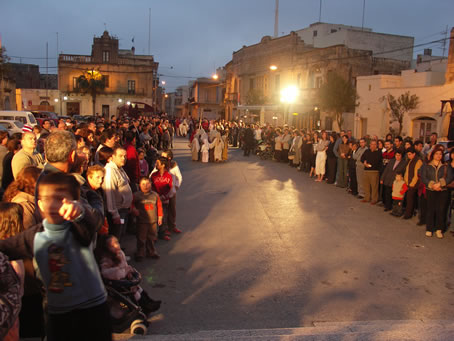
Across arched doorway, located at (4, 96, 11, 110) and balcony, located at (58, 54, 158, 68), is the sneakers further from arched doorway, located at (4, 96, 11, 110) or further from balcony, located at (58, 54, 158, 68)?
balcony, located at (58, 54, 158, 68)

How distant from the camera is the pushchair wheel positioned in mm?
4133

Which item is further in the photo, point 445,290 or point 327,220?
point 327,220

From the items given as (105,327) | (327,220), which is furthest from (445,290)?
(105,327)

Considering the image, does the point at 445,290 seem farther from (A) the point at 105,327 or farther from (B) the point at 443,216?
(A) the point at 105,327

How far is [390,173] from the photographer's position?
10125mm

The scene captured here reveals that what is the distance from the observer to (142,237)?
253 inches

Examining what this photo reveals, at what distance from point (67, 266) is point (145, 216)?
155 inches

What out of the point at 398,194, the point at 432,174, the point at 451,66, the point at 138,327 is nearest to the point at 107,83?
the point at 451,66

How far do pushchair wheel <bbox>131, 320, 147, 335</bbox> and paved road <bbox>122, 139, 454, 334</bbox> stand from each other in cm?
21

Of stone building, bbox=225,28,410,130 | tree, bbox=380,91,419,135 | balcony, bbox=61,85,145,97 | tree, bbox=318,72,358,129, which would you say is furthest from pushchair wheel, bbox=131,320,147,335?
balcony, bbox=61,85,145,97

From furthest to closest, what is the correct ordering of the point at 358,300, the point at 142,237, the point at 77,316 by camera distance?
1. the point at 142,237
2. the point at 358,300
3. the point at 77,316

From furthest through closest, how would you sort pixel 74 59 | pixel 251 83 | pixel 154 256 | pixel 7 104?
1. pixel 74 59
2. pixel 251 83
3. pixel 7 104
4. pixel 154 256

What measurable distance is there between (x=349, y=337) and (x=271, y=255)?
10.6 ft

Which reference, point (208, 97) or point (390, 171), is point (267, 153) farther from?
point (208, 97)
